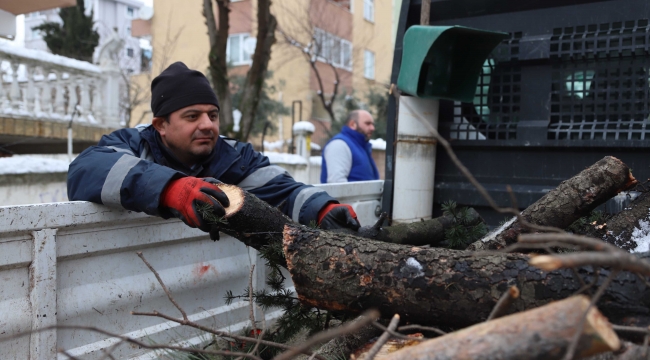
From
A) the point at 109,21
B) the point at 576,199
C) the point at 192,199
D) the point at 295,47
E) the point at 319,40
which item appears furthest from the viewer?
the point at 109,21

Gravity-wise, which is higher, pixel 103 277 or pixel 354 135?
pixel 354 135

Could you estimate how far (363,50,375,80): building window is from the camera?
82.9 feet

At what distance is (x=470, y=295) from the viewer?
74.4 inches

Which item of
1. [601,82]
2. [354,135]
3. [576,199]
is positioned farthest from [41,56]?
[576,199]

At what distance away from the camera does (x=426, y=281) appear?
6.44ft

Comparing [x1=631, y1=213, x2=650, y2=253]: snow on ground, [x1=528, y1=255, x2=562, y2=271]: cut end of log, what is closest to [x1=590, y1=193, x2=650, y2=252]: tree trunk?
[x1=631, y1=213, x2=650, y2=253]: snow on ground

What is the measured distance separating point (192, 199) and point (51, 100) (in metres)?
8.28

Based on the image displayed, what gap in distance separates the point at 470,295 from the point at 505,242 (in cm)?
80

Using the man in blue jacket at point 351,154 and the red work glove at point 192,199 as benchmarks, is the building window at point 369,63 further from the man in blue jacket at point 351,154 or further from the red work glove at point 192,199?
the red work glove at point 192,199

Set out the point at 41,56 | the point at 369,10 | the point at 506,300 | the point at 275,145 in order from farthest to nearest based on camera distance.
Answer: the point at 369,10 → the point at 275,145 → the point at 41,56 → the point at 506,300

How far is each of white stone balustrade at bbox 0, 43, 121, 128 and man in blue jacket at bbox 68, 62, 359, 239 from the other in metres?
6.66

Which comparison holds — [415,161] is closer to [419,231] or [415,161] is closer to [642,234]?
[419,231]

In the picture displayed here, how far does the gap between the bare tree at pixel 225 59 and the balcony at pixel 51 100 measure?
244 cm

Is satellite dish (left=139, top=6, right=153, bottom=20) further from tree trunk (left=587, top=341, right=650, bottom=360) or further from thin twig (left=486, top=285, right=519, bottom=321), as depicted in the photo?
tree trunk (left=587, top=341, right=650, bottom=360)
